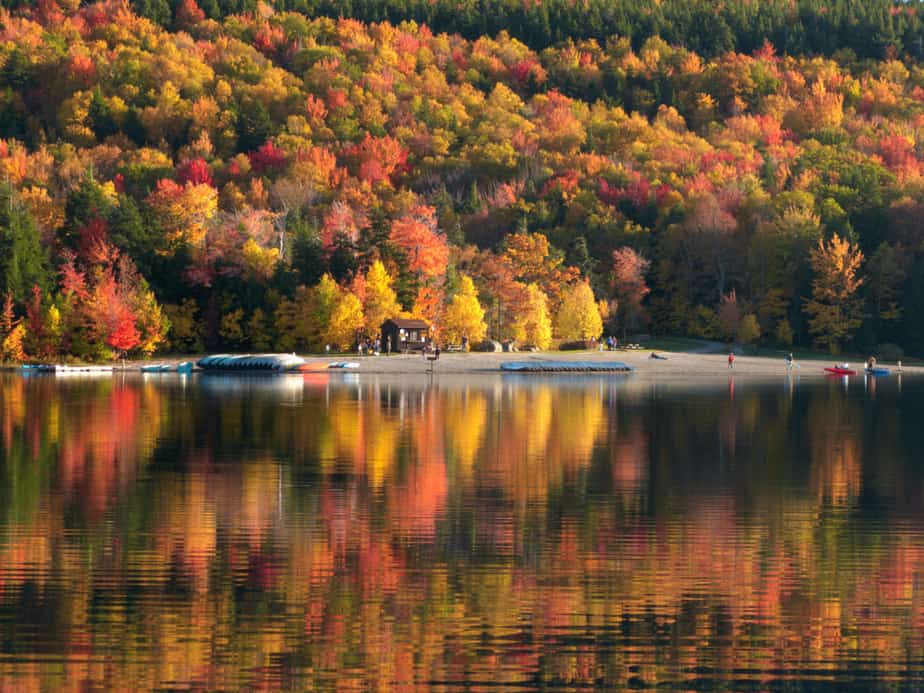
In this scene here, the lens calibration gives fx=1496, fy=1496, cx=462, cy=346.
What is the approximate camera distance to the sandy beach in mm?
109500

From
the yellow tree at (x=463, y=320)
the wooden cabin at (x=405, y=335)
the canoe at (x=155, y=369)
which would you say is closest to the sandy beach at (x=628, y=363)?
the canoe at (x=155, y=369)

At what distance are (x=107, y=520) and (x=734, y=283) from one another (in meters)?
126

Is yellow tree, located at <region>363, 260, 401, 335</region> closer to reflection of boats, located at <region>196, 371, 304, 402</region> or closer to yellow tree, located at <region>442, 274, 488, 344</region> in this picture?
yellow tree, located at <region>442, 274, 488, 344</region>

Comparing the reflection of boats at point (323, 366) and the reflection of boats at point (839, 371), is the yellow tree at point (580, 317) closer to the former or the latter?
the reflection of boats at point (839, 371)

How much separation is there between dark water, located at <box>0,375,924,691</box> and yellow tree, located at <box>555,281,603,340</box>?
Answer: 261 feet

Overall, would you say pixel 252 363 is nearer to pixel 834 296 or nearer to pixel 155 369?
pixel 155 369

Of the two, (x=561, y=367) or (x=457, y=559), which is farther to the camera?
(x=561, y=367)

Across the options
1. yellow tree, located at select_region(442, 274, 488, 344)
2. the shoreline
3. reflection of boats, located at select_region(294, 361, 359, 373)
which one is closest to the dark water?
reflection of boats, located at select_region(294, 361, 359, 373)

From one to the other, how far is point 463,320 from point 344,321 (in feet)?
37.5

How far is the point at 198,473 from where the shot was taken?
40094mm

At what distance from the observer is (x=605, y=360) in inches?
4660

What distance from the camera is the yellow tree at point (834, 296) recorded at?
5433 inches

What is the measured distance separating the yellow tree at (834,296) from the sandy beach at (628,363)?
32.4 ft

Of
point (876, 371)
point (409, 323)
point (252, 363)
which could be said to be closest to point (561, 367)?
point (409, 323)
